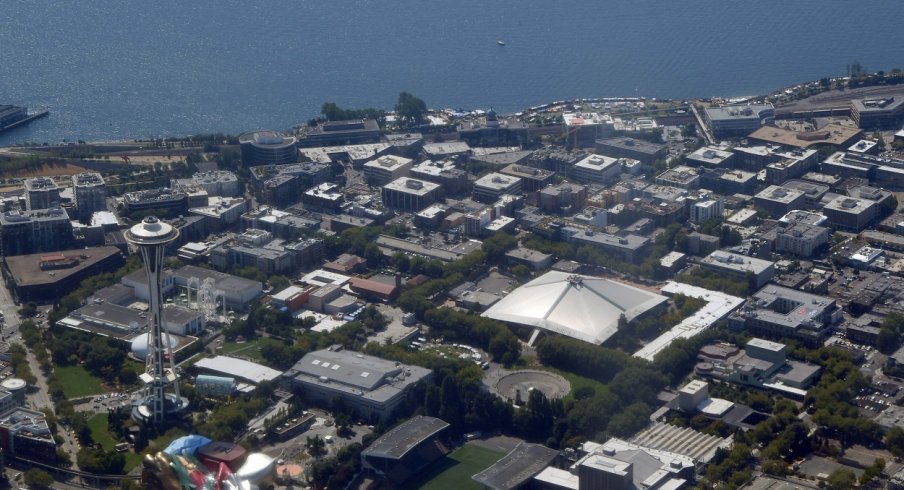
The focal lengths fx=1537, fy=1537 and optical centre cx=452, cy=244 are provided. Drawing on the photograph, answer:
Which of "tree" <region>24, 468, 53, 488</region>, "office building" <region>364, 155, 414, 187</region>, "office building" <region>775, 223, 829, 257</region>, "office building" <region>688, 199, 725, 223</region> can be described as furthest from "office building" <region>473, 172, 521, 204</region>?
"tree" <region>24, 468, 53, 488</region>

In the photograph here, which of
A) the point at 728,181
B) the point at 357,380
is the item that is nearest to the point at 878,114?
the point at 728,181

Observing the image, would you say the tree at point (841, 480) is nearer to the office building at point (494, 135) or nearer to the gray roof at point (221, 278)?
the gray roof at point (221, 278)

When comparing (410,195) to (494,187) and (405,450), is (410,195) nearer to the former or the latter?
(494,187)

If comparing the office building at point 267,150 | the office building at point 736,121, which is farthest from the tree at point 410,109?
the office building at point 736,121

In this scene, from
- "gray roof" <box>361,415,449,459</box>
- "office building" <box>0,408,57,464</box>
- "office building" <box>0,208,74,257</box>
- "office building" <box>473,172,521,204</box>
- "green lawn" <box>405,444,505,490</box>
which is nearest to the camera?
"green lawn" <box>405,444,505,490</box>

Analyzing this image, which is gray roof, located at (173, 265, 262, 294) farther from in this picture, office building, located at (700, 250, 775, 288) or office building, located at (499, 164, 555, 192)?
office building, located at (700, 250, 775, 288)

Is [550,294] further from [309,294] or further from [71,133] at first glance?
[71,133]

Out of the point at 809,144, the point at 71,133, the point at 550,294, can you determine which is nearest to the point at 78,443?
the point at 550,294
